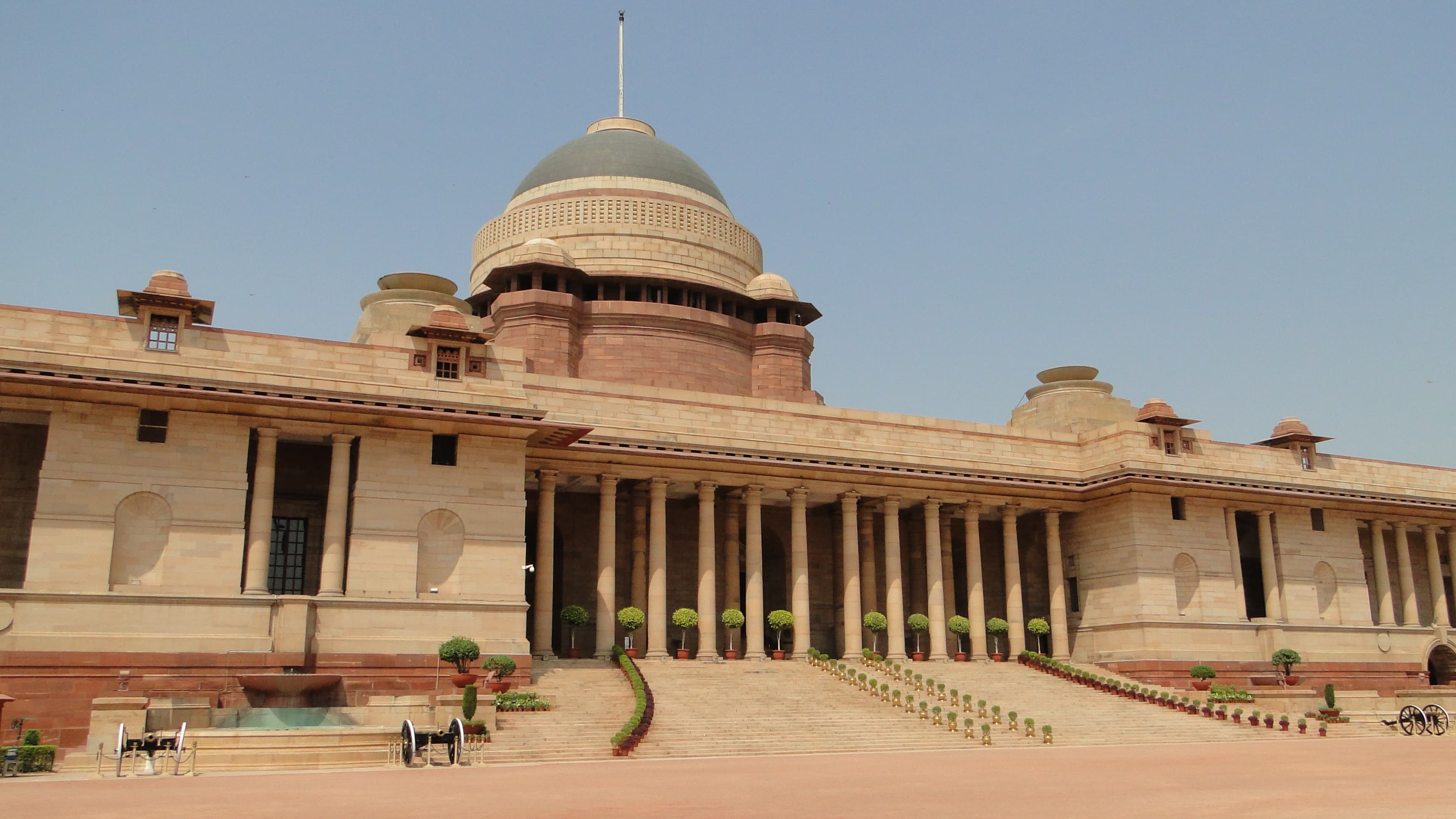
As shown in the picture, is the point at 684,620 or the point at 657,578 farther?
the point at 684,620

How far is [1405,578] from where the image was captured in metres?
49.1

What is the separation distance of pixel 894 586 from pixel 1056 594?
22.5 feet

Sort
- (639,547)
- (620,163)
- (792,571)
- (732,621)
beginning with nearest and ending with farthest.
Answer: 1. (732,621)
2. (639,547)
3. (792,571)
4. (620,163)

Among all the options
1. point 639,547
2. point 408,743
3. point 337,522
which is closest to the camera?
point 408,743

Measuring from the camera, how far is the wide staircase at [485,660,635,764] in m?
26.1

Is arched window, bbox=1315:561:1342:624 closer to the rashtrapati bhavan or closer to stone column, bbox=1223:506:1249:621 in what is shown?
the rashtrapati bhavan

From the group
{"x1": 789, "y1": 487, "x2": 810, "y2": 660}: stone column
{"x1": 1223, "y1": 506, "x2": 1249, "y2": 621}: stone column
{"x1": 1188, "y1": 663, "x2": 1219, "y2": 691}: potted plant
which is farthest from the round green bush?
{"x1": 1223, "y1": 506, "x2": 1249, "y2": 621}: stone column

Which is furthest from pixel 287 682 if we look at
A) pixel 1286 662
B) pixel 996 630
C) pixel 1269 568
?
pixel 1269 568

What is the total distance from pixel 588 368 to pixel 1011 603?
18390 mm

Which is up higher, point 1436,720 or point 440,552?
point 440,552

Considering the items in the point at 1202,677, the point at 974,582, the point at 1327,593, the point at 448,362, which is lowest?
the point at 1202,677

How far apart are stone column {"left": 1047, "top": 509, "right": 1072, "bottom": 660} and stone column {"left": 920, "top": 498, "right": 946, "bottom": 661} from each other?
4285 millimetres

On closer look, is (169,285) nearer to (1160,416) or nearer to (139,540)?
(139,540)

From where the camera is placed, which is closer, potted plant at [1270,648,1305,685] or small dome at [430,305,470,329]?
small dome at [430,305,470,329]
